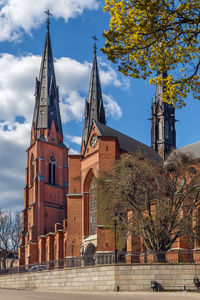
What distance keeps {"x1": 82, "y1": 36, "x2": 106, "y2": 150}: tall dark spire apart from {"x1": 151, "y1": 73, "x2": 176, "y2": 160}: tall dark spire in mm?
9666

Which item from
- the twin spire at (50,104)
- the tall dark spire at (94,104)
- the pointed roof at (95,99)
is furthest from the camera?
the pointed roof at (95,99)

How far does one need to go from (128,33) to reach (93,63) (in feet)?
221

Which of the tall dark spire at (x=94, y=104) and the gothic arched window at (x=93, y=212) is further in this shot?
the tall dark spire at (x=94, y=104)

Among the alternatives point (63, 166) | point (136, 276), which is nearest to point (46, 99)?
point (63, 166)

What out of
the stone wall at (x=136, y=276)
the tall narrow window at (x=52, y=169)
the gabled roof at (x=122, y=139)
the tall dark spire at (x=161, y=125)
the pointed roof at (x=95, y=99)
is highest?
the pointed roof at (x=95, y=99)

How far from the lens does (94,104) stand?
75938 millimetres

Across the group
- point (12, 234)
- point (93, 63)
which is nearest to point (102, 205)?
point (12, 234)

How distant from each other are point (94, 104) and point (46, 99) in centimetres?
834

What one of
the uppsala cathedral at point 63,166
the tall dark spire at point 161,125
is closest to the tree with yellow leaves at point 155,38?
the uppsala cathedral at point 63,166

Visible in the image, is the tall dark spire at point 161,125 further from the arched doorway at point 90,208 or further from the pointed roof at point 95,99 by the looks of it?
the arched doorway at point 90,208

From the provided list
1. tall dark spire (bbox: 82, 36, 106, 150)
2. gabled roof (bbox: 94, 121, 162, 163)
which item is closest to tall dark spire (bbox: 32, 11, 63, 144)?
tall dark spire (bbox: 82, 36, 106, 150)

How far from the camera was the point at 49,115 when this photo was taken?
244ft

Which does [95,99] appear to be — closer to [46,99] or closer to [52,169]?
[46,99]

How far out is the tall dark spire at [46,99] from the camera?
74000 mm
